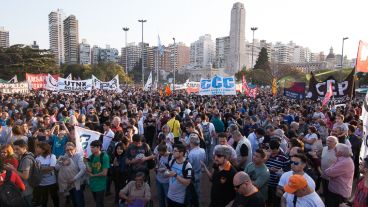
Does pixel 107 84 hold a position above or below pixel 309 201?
above

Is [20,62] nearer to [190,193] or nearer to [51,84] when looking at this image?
[51,84]

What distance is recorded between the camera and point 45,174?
227 inches

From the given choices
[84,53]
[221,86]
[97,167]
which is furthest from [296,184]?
[84,53]

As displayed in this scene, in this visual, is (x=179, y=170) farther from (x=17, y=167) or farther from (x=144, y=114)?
(x=144, y=114)

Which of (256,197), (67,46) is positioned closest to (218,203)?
(256,197)

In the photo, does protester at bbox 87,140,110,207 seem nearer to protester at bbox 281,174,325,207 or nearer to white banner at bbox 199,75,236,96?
protester at bbox 281,174,325,207

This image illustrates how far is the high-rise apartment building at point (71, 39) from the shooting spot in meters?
157

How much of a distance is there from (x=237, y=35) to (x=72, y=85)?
10609cm

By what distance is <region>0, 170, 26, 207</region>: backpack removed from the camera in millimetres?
4402

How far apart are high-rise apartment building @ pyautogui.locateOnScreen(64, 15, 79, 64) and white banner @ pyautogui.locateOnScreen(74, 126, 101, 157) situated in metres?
158

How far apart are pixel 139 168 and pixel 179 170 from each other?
1.05 meters

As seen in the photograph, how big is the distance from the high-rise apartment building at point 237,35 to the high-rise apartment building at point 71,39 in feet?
256

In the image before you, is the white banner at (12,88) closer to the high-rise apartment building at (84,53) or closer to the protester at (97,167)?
the protester at (97,167)

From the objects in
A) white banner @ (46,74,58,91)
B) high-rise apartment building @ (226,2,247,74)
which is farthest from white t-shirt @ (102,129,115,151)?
high-rise apartment building @ (226,2,247,74)
